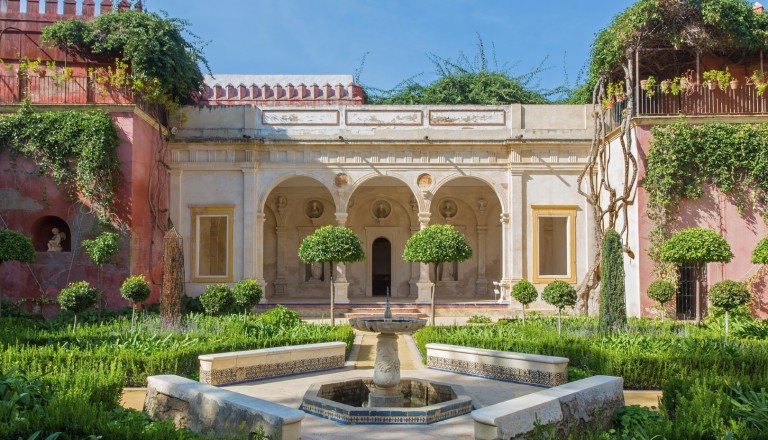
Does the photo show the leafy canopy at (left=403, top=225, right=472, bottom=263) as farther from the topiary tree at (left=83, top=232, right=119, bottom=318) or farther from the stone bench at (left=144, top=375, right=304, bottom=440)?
the stone bench at (left=144, top=375, right=304, bottom=440)

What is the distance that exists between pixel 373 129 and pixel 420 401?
11189 mm

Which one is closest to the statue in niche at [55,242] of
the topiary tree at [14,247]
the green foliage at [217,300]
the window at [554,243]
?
the topiary tree at [14,247]

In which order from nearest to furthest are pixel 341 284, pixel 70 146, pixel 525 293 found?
1. pixel 525 293
2. pixel 70 146
3. pixel 341 284

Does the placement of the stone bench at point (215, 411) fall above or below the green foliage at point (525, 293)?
below

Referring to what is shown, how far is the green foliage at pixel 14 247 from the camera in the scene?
41.6 ft

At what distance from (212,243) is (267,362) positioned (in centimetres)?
1093

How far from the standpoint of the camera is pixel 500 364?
29.8ft

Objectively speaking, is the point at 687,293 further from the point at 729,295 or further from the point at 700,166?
the point at 729,295

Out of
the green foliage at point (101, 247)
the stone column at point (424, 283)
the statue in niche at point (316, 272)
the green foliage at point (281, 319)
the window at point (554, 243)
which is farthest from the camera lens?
the statue in niche at point (316, 272)

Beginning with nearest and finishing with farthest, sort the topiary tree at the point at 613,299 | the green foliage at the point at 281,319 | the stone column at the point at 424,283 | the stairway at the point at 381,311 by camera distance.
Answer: the topiary tree at the point at 613,299
the green foliage at the point at 281,319
the stairway at the point at 381,311
the stone column at the point at 424,283

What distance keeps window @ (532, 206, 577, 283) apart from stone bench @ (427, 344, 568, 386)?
325 inches

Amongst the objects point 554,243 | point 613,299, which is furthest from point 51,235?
point 554,243

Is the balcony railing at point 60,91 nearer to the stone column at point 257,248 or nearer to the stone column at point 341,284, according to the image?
the stone column at point 257,248

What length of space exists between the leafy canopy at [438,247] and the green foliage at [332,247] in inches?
49.5
